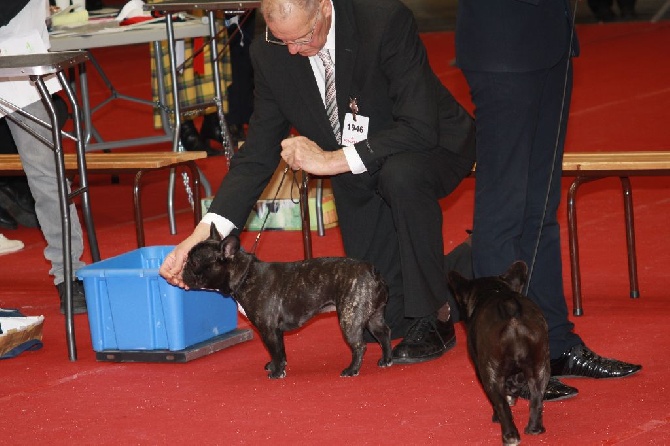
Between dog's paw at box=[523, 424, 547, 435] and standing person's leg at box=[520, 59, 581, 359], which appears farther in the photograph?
standing person's leg at box=[520, 59, 581, 359]

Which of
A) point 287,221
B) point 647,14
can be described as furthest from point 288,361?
point 647,14

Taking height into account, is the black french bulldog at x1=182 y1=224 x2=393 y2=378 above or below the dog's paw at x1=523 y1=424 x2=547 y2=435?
above

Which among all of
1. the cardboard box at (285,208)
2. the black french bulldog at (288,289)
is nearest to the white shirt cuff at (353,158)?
the black french bulldog at (288,289)

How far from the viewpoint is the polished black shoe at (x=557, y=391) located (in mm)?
3291

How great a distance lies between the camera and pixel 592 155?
4.55 metres

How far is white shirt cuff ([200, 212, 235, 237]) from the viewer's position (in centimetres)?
390

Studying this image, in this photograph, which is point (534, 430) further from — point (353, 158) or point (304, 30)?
point (304, 30)

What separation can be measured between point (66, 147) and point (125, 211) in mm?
2166

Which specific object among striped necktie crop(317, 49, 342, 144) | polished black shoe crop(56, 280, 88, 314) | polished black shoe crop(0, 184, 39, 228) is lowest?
polished black shoe crop(0, 184, 39, 228)

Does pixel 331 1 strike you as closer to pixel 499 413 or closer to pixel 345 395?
pixel 345 395

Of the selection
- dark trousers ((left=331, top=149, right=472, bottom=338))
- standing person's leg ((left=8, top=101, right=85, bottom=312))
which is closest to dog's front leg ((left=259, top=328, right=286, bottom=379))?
dark trousers ((left=331, top=149, right=472, bottom=338))

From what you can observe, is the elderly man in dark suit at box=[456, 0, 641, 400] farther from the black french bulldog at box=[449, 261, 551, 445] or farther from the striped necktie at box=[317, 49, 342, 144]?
the striped necktie at box=[317, 49, 342, 144]

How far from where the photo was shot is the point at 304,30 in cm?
354

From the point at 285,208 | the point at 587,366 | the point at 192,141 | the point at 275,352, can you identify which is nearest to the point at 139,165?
the point at 285,208
